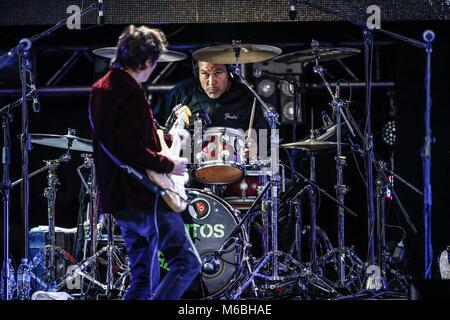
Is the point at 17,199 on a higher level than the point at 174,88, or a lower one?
lower

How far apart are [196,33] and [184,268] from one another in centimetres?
381

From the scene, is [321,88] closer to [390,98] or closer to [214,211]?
[390,98]

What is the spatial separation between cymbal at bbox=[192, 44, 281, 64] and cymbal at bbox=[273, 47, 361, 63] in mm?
185

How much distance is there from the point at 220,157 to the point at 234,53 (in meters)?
1.01

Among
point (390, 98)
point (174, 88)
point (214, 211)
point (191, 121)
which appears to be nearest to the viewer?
point (214, 211)

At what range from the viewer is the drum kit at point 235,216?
6973 mm

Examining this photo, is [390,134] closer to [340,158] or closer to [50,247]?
[340,158]

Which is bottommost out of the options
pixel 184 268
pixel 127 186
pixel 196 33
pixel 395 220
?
pixel 395 220

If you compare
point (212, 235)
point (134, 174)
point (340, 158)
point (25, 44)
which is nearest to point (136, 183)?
point (134, 174)

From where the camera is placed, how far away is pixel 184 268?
5.18 metres

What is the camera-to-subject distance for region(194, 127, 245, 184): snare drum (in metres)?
7.19

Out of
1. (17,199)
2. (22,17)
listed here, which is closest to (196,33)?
(22,17)

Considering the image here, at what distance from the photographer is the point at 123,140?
5.14 meters
